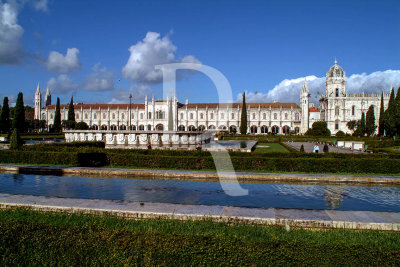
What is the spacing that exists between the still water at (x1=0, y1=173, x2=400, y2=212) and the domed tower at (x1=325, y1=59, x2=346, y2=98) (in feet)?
180

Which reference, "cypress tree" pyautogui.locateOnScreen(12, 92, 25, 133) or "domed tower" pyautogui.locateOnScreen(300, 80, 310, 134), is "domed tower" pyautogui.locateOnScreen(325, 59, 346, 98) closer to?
"domed tower" pyautogui.locateOnScreen(300, 80, 310, 134)

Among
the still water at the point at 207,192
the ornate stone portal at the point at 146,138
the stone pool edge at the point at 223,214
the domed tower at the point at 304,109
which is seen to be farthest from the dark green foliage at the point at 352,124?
the stone pool edge at the point at 223,214

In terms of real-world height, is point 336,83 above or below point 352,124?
above

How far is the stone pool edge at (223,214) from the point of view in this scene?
15.6 feet

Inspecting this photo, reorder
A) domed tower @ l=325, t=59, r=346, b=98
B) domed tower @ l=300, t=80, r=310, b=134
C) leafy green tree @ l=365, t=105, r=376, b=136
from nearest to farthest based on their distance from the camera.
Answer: leafy green tree @ l=365, t=105, r=376, b=136 → domed tower @ l=325, t=59, r=346, b=98 → domed tower @ l=300, t=80, r=310, b=134

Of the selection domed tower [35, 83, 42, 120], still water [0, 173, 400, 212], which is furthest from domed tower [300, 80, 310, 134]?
domed tower [35, 83, 42, 120]

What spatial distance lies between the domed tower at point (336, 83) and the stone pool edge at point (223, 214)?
59.4 m

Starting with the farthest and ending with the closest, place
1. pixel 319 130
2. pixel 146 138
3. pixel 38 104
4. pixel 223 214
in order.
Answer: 1. pixel 38 104
2. pixel 319 130
3. pixel 146 138
4. pixel 223 214

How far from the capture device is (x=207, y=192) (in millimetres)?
8148

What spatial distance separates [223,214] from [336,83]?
202 feet

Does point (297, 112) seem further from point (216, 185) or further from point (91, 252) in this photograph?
point (91, 252)

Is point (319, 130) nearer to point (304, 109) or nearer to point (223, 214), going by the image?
point (304, 109)

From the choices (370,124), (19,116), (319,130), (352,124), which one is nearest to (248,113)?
(319,130)

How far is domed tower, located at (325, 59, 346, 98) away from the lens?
196ft
